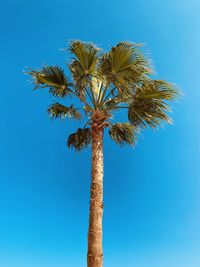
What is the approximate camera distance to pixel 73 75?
32.9 feet

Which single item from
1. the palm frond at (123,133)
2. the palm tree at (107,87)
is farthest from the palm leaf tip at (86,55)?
the palm frond at (123,133)

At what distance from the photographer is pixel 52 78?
33.2ft

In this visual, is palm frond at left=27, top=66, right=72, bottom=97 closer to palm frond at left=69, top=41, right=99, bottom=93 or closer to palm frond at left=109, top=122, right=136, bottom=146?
palm frond at left=69, top=41, right=99, bottom=93

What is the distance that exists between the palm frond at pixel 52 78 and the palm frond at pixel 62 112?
2.39 feet

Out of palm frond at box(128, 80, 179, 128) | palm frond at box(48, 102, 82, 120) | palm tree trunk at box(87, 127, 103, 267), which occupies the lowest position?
palm tree trunk at box(87, 127, 103, 267)

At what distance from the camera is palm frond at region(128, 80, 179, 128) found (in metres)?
9.28

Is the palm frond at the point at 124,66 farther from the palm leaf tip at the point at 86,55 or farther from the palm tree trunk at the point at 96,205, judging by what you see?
the palm tree trunk at the point at 96,205

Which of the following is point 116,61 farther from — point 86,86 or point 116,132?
point 116,132

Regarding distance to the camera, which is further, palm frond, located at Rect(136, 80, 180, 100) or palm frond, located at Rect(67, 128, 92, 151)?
palm frond, located at Rect(67, 128, 92, 151)

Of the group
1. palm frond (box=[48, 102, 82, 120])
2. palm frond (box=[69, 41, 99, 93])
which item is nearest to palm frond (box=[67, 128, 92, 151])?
palm frond (box=[48, 102, 82, 120])

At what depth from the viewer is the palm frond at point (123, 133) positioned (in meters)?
11.0

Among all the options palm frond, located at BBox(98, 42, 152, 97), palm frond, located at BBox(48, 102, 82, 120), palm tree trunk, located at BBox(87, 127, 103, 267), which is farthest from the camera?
palm frond, located at BBox(48, 102, 82, 120)

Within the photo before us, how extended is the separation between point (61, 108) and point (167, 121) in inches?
139

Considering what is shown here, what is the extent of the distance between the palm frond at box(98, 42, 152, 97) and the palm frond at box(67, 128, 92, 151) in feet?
7.63
